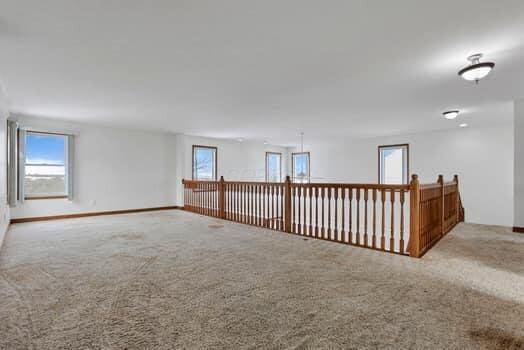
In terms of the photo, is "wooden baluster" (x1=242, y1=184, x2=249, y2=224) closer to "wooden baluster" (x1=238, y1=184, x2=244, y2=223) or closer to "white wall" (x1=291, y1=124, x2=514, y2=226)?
"wooden baluster" (x1=238, y1=184, x2=244, y2=223)

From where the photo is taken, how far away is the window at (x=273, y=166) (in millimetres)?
10844

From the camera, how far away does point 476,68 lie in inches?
108

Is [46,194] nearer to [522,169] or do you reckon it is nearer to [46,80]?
[46,80]

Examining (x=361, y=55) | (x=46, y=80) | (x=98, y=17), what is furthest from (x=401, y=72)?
(x=46, y=80)

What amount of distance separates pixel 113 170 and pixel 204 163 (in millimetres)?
2698

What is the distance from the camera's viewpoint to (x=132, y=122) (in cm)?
622

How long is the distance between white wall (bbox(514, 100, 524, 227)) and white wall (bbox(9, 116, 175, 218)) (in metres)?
7.94

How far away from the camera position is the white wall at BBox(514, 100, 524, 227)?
449cm

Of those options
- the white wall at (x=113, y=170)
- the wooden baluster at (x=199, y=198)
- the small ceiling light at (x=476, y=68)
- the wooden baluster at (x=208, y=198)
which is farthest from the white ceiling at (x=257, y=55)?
the wooden baluster at (x=199, y=198)

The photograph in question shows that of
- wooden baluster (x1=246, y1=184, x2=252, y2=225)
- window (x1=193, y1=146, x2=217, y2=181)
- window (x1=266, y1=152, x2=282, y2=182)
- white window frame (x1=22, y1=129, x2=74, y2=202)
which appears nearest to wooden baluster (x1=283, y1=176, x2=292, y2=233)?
wooden baluster (x1=246, y1=184, x2=252, y2=225)

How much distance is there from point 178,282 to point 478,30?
3.51 m

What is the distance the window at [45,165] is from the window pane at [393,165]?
8961mm

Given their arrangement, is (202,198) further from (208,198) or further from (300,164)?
(300,164)

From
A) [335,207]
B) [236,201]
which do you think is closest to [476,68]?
[335,207]
